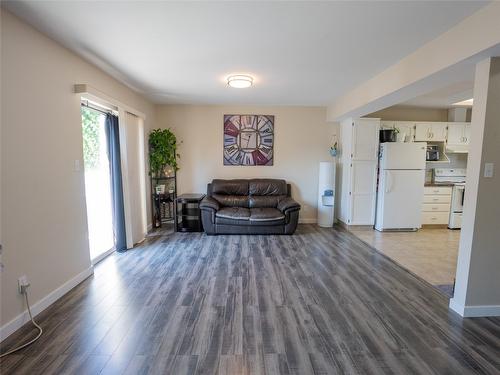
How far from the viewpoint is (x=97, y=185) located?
11.5ft

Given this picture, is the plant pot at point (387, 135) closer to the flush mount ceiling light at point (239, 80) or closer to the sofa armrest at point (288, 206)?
the sofa armrest at point (288, 206)

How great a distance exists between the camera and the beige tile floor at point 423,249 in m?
3.10

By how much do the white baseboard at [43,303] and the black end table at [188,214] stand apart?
1.91 m

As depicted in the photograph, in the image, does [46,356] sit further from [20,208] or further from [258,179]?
[258,179]

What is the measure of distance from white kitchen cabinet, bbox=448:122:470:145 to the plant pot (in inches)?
48.6

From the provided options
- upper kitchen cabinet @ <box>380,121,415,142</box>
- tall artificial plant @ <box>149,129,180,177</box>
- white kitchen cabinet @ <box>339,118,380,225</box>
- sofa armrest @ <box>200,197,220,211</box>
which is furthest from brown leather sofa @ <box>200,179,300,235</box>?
upper kitchen cabinet @ <box>380,121,415,142</box>

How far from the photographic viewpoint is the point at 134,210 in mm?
4102

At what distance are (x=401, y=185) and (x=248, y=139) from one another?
120 inches

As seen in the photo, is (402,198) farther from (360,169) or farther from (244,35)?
(244,35)

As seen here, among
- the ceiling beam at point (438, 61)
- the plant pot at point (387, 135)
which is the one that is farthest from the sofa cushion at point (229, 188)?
the plant pot at point (387, 135)

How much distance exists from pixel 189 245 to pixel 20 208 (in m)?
2.31

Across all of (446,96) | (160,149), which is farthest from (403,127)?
(160,149)

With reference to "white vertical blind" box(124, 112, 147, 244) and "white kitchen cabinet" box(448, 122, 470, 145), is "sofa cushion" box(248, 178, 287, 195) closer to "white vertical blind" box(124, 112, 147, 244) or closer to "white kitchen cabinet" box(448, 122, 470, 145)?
"white vertical blind" box(124, 112, 147, 244)

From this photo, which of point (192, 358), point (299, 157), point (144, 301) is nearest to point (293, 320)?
point (192, 358)
